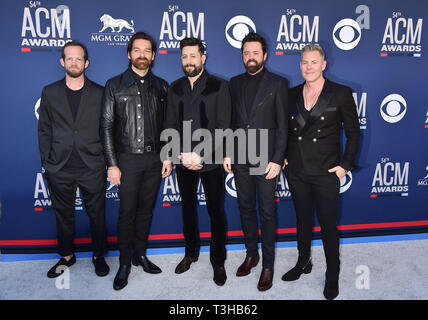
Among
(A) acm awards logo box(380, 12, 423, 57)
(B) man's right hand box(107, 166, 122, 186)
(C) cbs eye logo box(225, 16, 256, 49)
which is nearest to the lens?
(B) man's right hand box(107, 166, 122, 186)

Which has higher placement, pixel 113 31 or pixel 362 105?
pixel 113 31

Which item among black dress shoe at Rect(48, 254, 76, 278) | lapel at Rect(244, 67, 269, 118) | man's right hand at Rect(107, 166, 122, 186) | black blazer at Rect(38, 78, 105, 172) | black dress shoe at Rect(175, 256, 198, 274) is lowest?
black dress shoe at Rect(48, 254, 76, 278)

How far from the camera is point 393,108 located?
3.78m

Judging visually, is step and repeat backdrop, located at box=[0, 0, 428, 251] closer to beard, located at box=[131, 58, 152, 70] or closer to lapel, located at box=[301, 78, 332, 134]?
beard, located at box=[131, 58, 152, 70]

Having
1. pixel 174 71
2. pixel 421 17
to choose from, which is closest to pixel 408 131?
pixel 421 17

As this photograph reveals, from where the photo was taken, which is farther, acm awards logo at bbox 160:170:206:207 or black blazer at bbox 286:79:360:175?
acm awards logo at bbox 160:170:206:207

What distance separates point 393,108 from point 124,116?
3.10 metres

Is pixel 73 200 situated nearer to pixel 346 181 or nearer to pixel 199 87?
pixel 199 87

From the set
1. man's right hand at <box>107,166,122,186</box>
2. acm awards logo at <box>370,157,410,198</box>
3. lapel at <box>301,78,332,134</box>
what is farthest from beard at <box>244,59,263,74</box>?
acm awards logo at <box>370,157,410,198</box>

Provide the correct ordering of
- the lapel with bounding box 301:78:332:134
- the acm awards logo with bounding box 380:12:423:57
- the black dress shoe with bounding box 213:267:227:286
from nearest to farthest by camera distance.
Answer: the lapel with bounding box 301:78:332:134 < the black dress shoe with bounding box 213:267:227:286 < the acm awards logo with bounding box 380:12:423:57

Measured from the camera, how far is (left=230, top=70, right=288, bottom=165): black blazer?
8.95 ft

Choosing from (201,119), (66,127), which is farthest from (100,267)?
(201,119)

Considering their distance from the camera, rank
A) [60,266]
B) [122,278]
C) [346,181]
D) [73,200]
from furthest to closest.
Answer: [346,181] → [60,266] → [73,200] → [122,278]

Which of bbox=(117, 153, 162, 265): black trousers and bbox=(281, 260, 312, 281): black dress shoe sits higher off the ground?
bbox=(117, 153, 162, 265): black trousers
